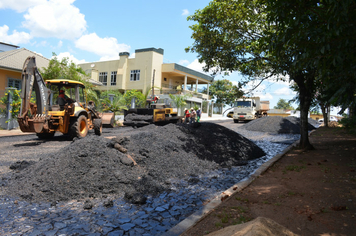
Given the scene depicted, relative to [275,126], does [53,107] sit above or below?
above

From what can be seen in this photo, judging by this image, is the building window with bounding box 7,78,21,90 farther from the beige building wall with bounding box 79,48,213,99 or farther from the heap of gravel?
the heap of gravel

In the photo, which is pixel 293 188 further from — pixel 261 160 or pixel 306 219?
pixel 261 160

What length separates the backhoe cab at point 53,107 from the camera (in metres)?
9.46

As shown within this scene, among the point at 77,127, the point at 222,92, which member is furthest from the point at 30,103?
the point at 222,92

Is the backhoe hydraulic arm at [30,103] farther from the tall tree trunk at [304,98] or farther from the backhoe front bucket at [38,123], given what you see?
the tall tree trunk at [304,98]

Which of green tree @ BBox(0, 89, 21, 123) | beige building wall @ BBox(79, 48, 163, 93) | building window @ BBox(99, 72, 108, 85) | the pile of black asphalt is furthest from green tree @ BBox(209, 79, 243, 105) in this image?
the pile of black asphalt

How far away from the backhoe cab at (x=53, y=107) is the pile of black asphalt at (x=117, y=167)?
355 cm

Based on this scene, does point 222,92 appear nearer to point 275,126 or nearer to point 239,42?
point 275,126

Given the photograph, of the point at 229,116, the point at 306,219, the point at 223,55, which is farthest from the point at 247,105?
the point at 306,219

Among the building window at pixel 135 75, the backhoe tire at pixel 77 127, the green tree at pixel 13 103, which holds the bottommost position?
the backhoe tire at pixel 77 127

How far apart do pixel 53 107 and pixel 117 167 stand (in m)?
6.58

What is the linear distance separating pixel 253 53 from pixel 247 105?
19329 millimetres

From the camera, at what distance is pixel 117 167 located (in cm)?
602

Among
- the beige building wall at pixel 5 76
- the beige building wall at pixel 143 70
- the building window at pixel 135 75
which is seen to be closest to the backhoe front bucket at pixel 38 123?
the beige building wall at pixel 5 76
